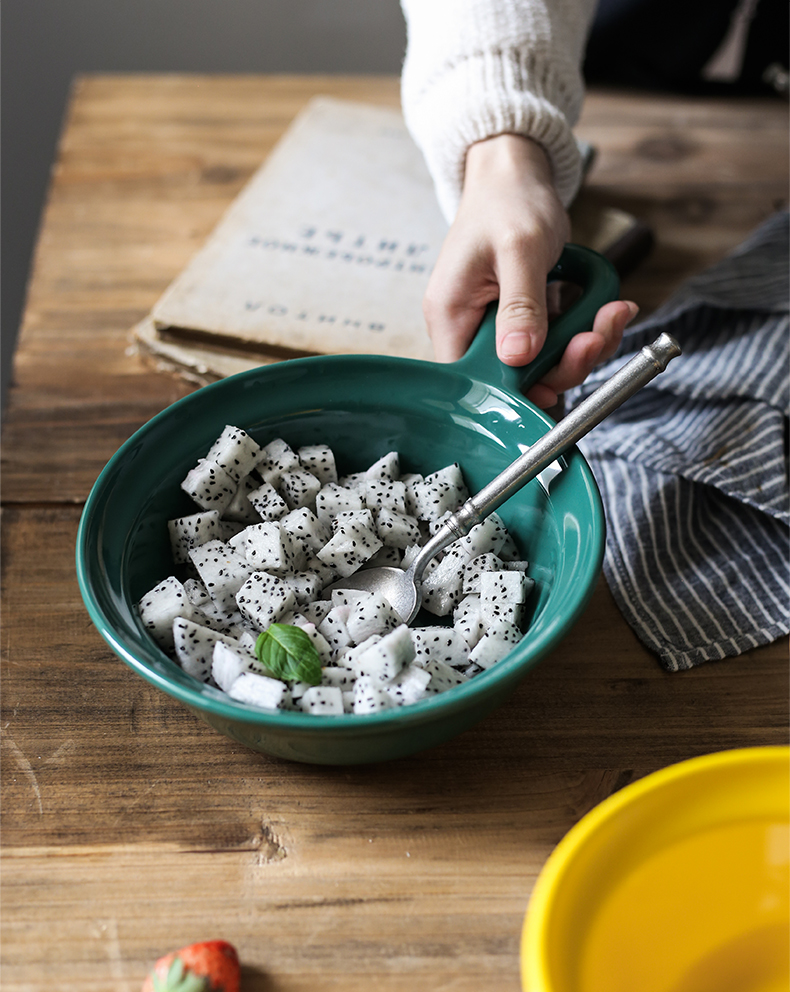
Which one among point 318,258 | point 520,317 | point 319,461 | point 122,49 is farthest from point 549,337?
point 122,49

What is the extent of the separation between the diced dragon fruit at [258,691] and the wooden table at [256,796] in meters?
0.14

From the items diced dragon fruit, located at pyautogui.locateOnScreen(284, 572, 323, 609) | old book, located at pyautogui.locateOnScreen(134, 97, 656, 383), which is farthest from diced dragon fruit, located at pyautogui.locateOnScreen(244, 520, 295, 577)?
old book, located at pyautogui.locateOnScreen(134, 97, 656, 383)

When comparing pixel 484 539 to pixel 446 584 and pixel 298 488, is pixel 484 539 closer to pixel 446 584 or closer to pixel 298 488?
pixel 446 584

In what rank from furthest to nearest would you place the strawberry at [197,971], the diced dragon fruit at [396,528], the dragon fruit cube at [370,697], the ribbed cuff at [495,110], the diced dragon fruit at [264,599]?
the ribbed cuff at [495,110] → the diced dragon fruit at [396,528] → the diced dragon fruit at [264,599] → the dragon fruit cube at [370,697] → the strawberry at [197,971]

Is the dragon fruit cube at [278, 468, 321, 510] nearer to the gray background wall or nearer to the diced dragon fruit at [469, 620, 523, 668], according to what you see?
the diced dragon fruit at [469, 620, 523, 668]

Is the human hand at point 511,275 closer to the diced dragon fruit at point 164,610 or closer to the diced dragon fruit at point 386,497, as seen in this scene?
the diced dragon fruit at point 386,497

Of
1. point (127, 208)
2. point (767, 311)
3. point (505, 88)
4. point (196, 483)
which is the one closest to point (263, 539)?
point (196, 483)

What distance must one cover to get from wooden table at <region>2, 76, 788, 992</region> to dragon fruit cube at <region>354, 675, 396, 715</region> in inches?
4.9

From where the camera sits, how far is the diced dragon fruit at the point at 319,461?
1.14m

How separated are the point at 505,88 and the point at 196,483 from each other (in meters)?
0.80

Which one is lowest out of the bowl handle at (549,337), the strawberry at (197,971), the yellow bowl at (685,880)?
the strawberry at (197,971)

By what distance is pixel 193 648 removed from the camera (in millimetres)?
917

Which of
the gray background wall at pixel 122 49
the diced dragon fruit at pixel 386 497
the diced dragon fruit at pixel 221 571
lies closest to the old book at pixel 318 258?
the diced dragon fruit at pixel 386 497

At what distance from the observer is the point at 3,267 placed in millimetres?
2957
